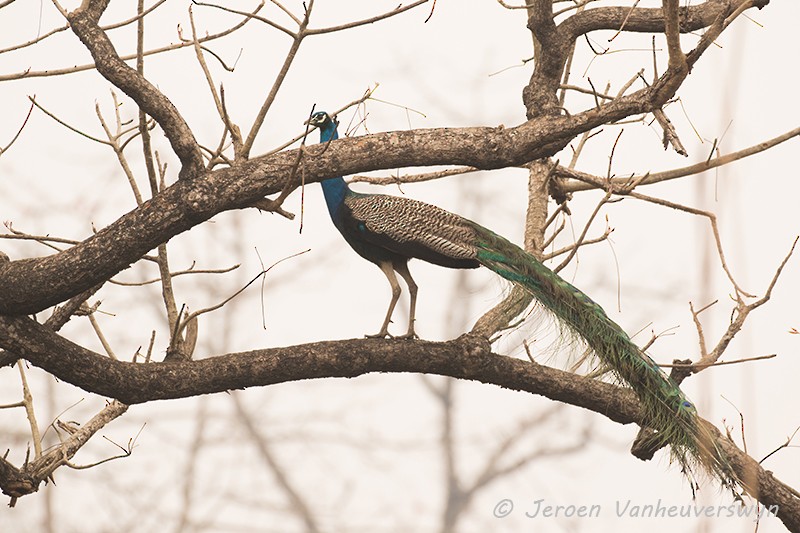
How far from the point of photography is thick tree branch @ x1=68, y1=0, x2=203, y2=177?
251 cm

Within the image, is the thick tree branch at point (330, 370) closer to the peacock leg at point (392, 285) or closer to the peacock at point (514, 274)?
the peacock at point (514, 274)

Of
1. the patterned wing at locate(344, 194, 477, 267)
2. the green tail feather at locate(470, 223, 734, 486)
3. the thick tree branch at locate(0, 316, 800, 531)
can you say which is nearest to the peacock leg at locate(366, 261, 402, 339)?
the patterned wing at locate(344, 194, 477, 267)

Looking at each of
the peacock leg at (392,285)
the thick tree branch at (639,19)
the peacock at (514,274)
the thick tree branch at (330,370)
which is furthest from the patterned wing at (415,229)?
the thick tree branch at (639,19)

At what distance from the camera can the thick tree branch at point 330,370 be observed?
261 centimetres

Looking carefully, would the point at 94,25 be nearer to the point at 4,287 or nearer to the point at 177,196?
the point at 177,196

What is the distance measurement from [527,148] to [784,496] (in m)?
1.56

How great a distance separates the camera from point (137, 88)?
2525 millimetres

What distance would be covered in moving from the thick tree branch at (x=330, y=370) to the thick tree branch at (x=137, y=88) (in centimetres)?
60

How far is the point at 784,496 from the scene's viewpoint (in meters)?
3.12

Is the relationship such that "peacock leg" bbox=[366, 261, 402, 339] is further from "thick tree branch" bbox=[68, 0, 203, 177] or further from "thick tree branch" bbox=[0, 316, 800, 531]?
"thick tree branch" bbox=[68, 0, 203, 177]

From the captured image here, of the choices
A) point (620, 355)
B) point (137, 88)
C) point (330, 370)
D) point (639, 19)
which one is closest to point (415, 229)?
point (330, 370)

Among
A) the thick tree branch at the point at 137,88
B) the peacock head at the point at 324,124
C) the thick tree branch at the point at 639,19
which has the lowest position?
the thick tree branch at the point at 137,88

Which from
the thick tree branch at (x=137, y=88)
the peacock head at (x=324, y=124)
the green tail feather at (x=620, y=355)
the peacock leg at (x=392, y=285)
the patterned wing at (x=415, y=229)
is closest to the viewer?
the thick tree branch at (x=137, y=88)

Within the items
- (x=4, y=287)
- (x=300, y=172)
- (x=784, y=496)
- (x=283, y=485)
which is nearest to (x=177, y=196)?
(x=300, y=172)
